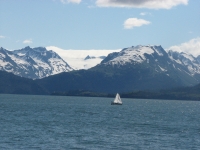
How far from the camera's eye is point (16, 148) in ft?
280

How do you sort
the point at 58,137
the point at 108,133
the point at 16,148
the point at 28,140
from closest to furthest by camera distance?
the point at 16,148, the point at 28,140, the point at 58,137, the point at 108,133

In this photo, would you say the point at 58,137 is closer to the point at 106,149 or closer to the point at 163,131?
the point at 106,149

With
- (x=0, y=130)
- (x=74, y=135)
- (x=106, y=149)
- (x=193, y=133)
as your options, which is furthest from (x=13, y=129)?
(x=193, y=133)

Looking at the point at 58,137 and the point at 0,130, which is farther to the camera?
the point at 0,130

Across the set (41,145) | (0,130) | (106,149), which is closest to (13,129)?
(0,130)

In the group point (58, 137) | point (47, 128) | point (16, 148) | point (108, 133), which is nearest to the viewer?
point (16, 148)

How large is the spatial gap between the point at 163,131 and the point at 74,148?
40.3m

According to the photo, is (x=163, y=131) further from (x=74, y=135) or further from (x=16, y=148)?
(x=16, y=148)

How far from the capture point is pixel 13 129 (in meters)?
115

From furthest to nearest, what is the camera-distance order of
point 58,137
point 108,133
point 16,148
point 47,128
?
1. point 47,128
2. point 108,133
3. point 58,137
4. point 16,148

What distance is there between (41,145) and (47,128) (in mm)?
31035

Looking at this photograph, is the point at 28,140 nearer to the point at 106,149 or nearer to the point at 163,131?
the point at 106,149

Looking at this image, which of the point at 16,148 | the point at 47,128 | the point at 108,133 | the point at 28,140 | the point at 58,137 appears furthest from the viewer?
the point at 47,128

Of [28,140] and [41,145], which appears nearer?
[41,145]
